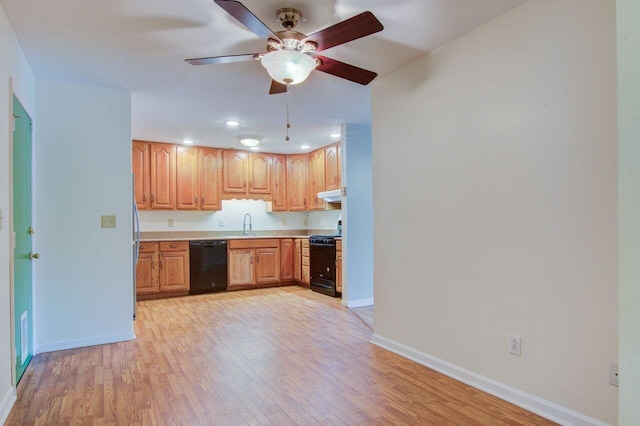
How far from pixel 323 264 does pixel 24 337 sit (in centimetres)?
355

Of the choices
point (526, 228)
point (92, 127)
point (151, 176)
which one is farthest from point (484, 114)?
point (151, 176)

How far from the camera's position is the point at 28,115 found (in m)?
2.95

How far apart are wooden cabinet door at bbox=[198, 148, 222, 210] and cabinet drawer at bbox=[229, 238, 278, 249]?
661 millimetres

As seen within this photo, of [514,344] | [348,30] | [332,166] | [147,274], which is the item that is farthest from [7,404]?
[332,166]

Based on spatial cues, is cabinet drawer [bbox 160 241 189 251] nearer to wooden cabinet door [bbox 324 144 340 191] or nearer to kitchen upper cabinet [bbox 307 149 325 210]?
kitchen upper cabinet [bbox 307 149 325 210]

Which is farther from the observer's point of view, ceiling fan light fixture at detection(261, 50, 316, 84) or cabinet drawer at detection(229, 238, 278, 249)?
cabinet drawer at detection(229, 238, 278, 249)

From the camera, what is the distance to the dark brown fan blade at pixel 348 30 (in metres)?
1.87

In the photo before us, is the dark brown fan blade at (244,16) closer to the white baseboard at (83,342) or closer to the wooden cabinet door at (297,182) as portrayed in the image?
the white baseboard at (83,342)

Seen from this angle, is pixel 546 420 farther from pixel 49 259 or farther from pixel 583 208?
pixel 49 259

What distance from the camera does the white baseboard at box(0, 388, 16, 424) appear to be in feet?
6.70

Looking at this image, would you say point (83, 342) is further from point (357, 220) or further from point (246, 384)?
point (357, 220)

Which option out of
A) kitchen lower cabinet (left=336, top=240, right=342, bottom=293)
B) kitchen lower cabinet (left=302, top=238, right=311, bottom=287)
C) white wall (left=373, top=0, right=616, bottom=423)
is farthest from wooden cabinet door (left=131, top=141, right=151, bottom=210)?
white wall (left=373, top=0, right=616, bottom=423)

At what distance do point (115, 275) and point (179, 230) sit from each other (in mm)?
2769

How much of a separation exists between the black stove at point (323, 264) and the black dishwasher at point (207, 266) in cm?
135
